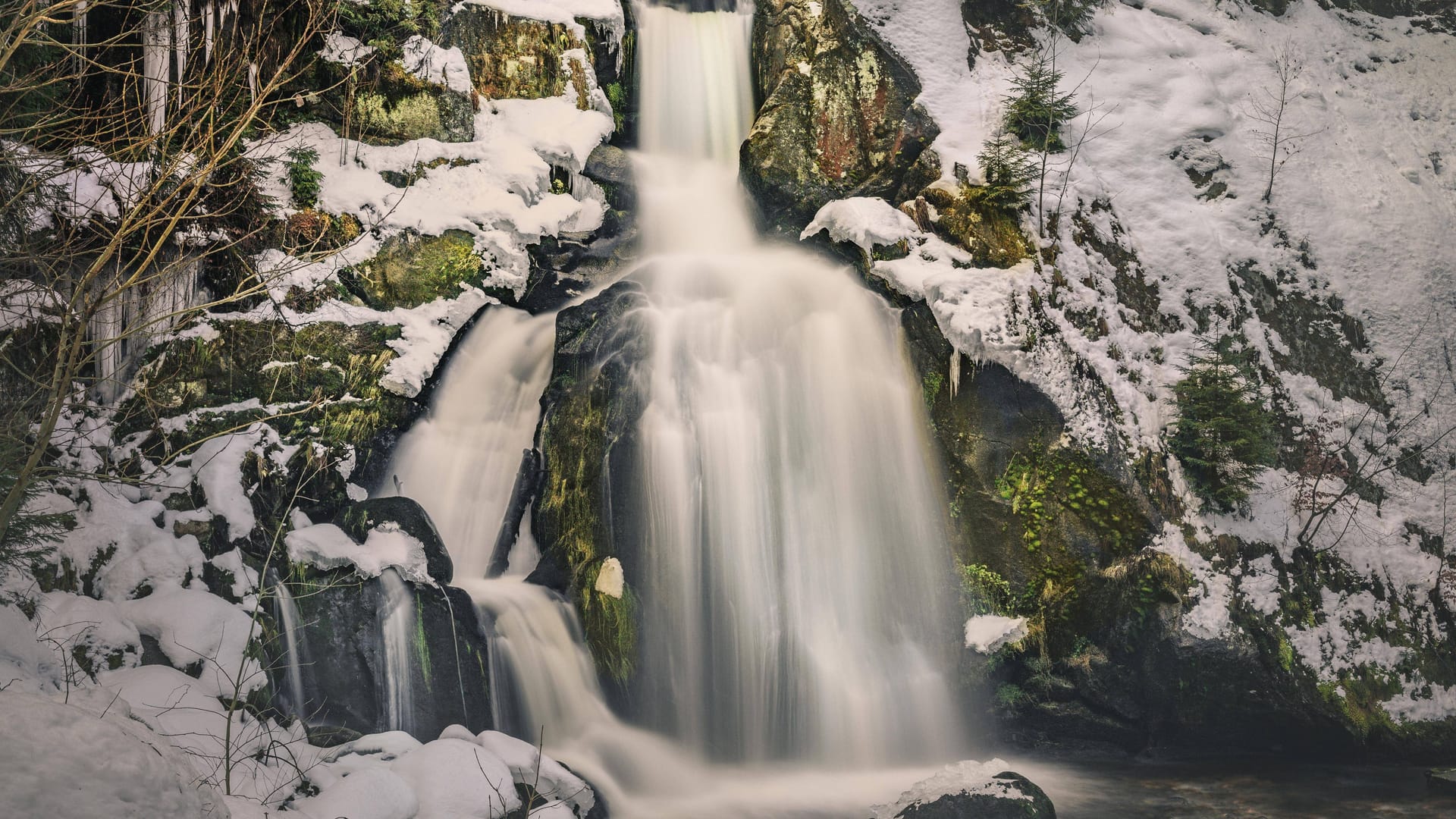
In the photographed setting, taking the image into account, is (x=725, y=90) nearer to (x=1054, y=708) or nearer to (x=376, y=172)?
(x=376, y=172)

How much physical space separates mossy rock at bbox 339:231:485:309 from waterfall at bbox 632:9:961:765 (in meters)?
2.20

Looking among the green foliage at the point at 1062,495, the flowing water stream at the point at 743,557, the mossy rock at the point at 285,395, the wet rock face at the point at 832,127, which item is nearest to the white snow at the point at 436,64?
the flowing water stream at the point at 743,557

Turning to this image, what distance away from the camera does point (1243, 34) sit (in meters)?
13.9

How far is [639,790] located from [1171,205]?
9396 millimetres

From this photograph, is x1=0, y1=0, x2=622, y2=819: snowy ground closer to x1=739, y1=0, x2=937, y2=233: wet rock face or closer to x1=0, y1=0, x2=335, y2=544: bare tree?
x1=0, y1=0, x2=335, y2=544: bare tree

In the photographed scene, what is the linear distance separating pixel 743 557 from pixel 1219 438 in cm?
505

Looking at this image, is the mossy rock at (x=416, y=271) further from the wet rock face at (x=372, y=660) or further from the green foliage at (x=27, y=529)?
the green foliage at (x=27, y=529)

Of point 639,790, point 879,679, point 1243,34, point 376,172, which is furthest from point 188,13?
point 1243,34

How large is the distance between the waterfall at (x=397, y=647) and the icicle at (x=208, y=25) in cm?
635

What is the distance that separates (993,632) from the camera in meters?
8.50

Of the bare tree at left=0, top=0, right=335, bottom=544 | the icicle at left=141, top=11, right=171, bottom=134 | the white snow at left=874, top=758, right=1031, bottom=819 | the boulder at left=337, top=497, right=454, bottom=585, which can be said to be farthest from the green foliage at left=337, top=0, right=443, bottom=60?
the white snow at left=874, top=758, right=1031, bottom=819

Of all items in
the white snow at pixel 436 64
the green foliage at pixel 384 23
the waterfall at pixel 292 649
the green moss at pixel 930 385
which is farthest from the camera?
the white snow at pixel 436 64

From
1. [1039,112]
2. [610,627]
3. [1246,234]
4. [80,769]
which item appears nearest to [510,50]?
[1039,112]

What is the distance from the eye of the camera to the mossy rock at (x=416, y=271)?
940 cm
